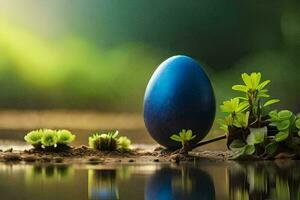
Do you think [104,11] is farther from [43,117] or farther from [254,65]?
[254,65]

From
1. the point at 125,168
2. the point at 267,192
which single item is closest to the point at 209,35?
the point at 125,168

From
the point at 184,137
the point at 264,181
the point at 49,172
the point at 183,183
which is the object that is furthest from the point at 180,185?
the point at 184,137

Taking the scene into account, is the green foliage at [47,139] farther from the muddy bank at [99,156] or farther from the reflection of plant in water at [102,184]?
the reflection of plant in water at [102,184]

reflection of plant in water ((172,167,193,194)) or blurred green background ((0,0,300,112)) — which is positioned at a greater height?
blurred green background ((0,0,300,112))

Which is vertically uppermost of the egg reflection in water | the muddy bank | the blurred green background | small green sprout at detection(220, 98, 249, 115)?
the blurred green background

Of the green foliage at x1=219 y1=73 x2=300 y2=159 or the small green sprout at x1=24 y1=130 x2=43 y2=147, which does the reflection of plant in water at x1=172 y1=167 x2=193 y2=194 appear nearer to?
the green foliage at x1=219 y1=73 x2=300 y2=159

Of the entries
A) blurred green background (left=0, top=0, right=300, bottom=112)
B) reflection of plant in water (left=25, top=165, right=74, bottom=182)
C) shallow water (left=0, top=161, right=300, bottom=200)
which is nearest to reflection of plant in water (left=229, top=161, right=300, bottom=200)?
shallow water (left=0, top=161, right=300, bottom=200)
